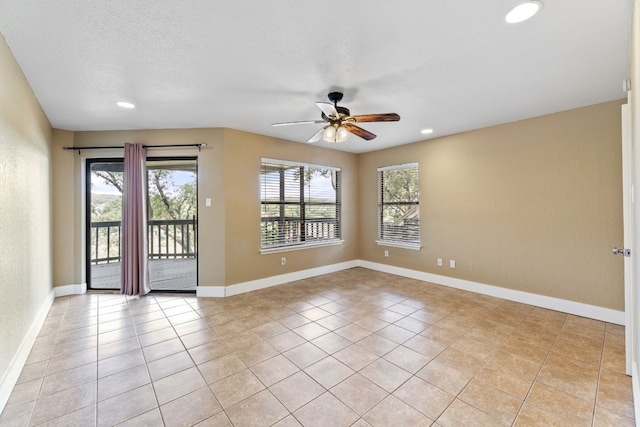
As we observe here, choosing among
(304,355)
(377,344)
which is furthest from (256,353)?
(377,344)

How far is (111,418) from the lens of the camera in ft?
5.45

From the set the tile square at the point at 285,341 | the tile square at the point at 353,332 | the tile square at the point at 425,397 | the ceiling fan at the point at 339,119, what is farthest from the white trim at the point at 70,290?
the tile square at the point at 425,397

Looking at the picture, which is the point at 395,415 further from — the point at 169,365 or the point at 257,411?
the point at 169,365

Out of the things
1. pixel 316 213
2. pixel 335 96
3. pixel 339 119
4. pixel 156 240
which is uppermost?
pixel 335 96

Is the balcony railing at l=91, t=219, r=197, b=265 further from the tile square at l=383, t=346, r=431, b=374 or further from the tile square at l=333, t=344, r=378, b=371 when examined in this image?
the tile square at l=383, t=346, r=431, b=374

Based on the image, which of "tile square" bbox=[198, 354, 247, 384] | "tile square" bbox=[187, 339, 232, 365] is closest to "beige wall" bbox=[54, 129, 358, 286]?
"tile square" bbox=[187, 339, 232, 365]

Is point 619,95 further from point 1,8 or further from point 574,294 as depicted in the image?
point 1,8

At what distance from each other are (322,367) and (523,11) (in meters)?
2.79

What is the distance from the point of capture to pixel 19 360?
2152 mm

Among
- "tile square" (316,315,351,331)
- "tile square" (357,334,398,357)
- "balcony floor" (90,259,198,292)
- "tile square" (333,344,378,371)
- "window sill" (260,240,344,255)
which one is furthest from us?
"window sill" (260,240,344,255)

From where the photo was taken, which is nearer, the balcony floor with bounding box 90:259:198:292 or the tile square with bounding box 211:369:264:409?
the tile square with bounding box 211:369:264:409

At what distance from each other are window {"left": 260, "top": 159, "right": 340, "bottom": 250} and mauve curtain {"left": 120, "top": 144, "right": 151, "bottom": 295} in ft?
5.51

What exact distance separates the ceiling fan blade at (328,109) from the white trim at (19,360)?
120 inches

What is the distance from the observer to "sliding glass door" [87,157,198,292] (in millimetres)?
4145
